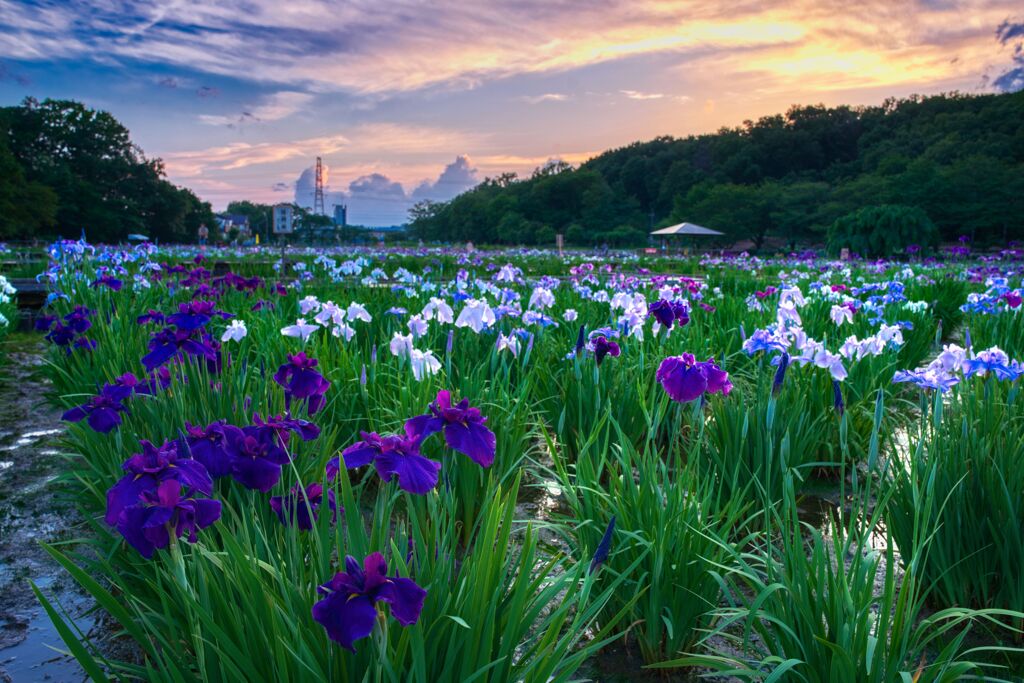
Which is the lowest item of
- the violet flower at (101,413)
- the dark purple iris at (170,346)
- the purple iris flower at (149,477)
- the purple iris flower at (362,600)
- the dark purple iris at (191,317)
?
the purple iris flower at (362,600)

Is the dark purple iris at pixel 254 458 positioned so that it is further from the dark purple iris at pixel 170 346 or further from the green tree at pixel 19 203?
the green tree at pixel 19 203

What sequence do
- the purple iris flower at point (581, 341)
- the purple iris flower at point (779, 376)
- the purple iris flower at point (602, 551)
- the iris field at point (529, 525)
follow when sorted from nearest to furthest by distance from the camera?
the iris field at point (529, 525), the purple iris flower at point (602, 551), the purple iris flower at point (779, 376), the purple iris flower at point (581, 341)

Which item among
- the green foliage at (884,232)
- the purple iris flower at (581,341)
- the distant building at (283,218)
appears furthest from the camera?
the green foliage at (884,232)

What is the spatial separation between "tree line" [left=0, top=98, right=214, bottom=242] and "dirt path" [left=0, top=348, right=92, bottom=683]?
56.3 meters

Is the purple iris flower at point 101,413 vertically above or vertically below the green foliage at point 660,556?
above

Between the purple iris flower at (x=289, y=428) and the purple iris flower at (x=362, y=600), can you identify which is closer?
the purple iris flower at (x=362, y=600)

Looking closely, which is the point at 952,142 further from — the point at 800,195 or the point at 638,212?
the point at 638,212

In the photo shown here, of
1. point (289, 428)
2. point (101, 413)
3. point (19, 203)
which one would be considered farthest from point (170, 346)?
point (19, 203)

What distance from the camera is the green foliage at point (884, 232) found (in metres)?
37.0

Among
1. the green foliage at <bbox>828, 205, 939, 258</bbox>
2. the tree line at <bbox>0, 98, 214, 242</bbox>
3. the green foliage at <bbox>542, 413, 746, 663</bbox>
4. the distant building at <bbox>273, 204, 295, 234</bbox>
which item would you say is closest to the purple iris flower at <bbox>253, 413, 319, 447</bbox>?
the green foliage at <bbox>542, 413, 746, 663</bbox>

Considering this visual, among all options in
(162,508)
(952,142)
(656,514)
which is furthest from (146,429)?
(952,142)

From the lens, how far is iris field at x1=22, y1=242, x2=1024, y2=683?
1268 millimetres

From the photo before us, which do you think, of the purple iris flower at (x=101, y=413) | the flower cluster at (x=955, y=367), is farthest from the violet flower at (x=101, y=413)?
the flower cluster at (x=955, y=367)

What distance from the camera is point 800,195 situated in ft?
184
